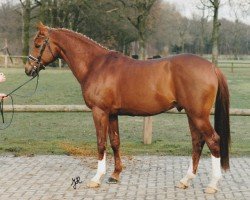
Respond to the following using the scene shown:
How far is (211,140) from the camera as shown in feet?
20.4

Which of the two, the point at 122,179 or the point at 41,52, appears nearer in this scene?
the point at 41,52

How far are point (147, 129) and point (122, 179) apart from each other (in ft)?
8.85

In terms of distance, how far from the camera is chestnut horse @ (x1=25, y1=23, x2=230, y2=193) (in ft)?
20.4

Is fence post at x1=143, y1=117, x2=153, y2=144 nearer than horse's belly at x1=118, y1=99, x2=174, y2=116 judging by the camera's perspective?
No

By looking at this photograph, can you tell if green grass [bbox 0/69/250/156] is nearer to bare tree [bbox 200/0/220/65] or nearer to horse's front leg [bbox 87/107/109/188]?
horse's front leg [bbox 87/107/109/188]

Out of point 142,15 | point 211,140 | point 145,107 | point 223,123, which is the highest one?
point 142,15

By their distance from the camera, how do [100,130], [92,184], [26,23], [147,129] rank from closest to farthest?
[92,184]
[100,130]
[147,129]
[26,23]

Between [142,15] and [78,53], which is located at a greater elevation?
[142,15]

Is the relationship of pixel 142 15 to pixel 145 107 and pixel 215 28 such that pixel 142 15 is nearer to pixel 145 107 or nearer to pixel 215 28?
pixel 215 28

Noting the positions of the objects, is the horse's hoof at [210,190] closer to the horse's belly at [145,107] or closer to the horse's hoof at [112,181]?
the horse's belly at [145,107]

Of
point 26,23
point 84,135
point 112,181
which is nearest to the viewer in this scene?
point 112,181

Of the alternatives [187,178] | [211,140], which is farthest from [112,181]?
[211,140]

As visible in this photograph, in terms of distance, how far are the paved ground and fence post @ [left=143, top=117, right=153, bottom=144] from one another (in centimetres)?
97

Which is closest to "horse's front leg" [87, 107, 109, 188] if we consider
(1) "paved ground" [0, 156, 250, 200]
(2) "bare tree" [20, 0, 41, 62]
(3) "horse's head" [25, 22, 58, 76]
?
(1) "paved ground" [0, 156, 250, 200]
